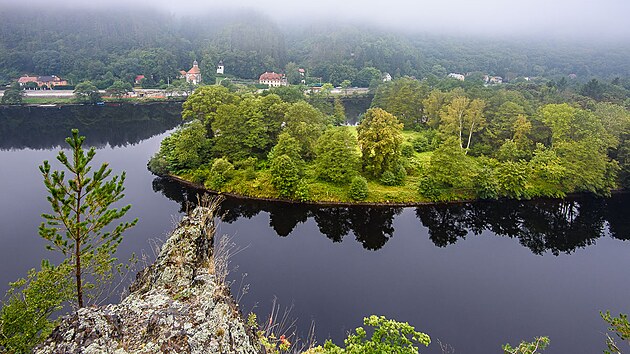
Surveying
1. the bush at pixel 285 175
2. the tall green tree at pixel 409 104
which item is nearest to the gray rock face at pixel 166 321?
the bush at pixel 285 175

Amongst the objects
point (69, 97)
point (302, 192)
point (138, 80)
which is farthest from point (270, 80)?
point (302, 192)

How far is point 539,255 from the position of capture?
21.2 meters

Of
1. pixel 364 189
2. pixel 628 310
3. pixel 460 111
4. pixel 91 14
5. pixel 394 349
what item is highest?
pixel 91 14

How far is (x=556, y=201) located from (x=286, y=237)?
20288 mm

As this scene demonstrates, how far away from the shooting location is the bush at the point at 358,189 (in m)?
25.4

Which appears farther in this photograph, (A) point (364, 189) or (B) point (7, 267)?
→ (A) point (364, 189)

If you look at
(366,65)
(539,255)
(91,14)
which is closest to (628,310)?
(539,255)

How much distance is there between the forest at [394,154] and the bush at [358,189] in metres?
0.07

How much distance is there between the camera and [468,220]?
24703 mm

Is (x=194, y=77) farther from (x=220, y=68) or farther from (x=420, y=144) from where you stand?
(x=420, y=144)

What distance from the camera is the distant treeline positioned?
9044 centimetres

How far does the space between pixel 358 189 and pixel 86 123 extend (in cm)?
4145

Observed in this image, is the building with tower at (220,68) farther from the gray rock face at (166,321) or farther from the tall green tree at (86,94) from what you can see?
the gray rock face at (166,321)

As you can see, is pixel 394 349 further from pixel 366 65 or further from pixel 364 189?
pixel 366 65
